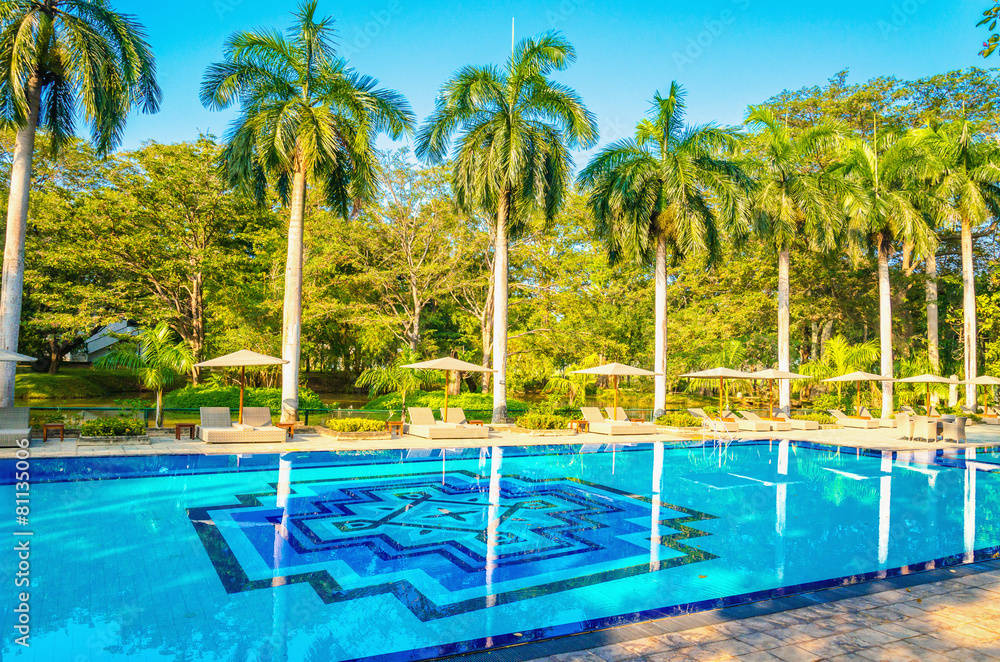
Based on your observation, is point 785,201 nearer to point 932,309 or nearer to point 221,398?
point 932,309

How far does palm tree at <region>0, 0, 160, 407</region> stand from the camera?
50.4 ft

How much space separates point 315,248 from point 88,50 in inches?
495

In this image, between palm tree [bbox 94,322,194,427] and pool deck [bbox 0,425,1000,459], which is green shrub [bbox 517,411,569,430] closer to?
pool deck [bbox 0,425,1000,459]

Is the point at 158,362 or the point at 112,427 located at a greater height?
the point at 158,362

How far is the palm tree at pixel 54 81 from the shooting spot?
15.4 m

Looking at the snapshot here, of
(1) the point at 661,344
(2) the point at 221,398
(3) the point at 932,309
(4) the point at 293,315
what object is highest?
(3) the point at 932,309

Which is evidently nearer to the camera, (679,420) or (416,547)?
(416,547)

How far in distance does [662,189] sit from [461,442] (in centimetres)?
1298

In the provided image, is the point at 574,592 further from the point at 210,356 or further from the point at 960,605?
the point at 210,356

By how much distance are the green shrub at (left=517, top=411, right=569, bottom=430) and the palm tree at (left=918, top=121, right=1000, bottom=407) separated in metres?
21.3

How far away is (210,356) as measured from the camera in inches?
1069

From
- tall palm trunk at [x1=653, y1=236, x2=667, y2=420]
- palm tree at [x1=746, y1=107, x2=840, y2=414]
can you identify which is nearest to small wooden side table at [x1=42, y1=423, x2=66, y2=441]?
tall palm trunk at [x1=653, y1=236, x2=667, y2=420]

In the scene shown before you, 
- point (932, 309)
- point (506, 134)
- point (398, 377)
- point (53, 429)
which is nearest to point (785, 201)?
point (932, 309)

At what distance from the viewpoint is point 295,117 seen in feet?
58.1
